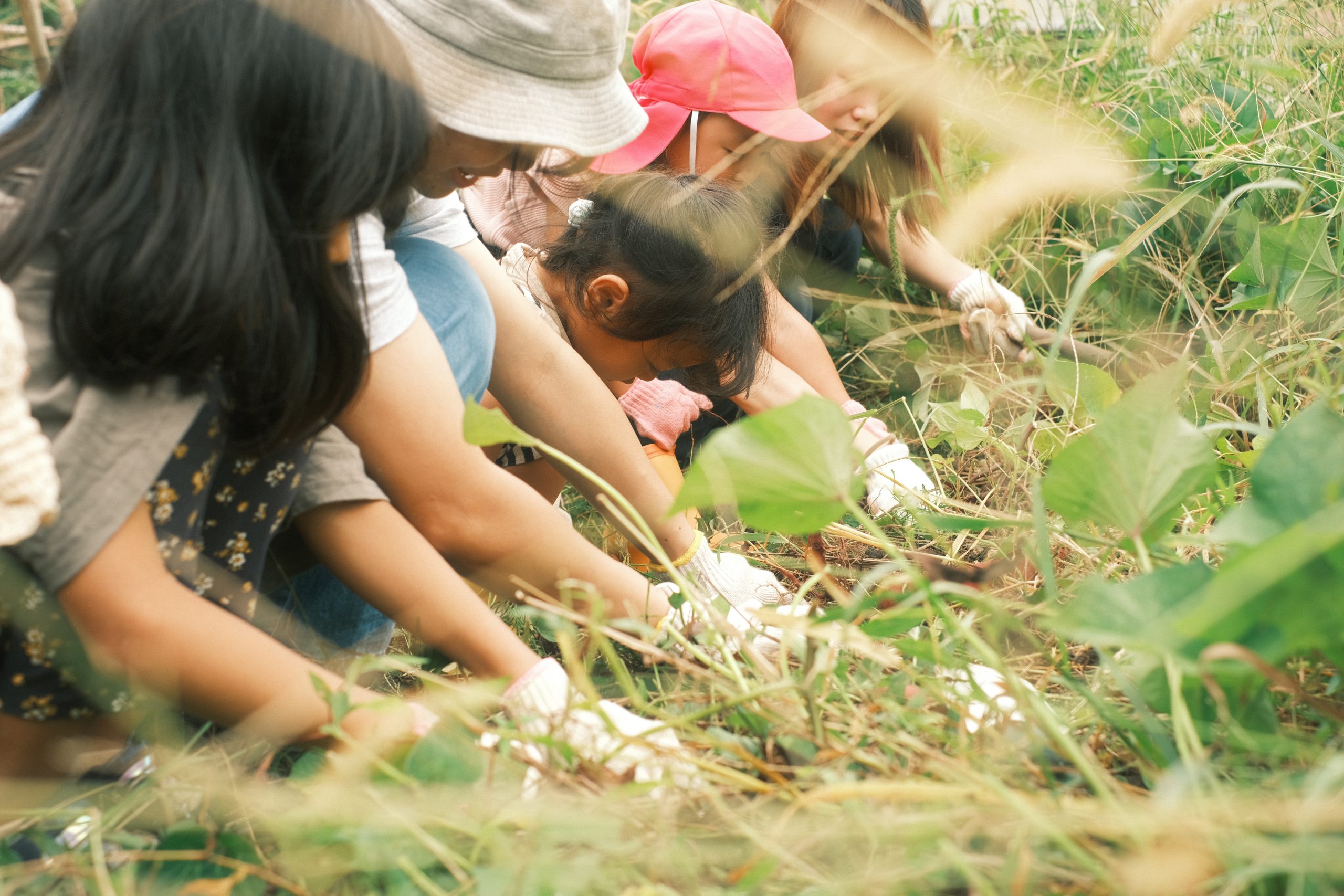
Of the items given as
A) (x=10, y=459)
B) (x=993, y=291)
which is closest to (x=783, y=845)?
(x=10, y=459)

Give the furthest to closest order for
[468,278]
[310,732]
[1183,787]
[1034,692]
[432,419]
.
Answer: [468,278] < [432,419] < [310,732] < [1034,692] < [1183,787]

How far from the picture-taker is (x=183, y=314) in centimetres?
55

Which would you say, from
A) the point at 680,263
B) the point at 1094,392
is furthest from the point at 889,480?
the point at 1094,392

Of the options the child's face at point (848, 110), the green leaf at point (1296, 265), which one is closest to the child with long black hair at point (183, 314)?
the green leaf at point (1296, 265)

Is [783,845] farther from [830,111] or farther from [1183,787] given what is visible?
[830,111]

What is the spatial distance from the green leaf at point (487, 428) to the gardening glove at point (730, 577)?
1.90 feet

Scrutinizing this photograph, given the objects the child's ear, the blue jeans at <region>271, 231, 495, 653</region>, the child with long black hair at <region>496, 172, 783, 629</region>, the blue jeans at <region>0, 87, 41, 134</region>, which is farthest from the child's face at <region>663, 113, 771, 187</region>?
the blue jeans at <region>0, 87, 41, 134</region>

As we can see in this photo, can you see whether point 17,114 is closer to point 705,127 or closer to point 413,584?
point 413,584

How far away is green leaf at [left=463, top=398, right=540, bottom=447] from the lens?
1.79 feet

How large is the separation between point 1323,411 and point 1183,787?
19 centimetres

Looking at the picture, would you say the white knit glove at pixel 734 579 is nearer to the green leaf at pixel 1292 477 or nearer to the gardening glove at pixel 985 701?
the gardening glove at pixel 985 701

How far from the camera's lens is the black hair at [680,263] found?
1219 mm

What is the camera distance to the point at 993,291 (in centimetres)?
159

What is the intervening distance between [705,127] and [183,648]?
1.09 metres
